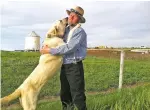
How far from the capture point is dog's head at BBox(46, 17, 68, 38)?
17.4 feet

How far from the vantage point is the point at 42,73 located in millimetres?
5242

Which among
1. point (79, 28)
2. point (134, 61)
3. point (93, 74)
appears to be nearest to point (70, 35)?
point (79, 28)

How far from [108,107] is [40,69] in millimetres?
1712

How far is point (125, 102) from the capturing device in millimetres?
6242

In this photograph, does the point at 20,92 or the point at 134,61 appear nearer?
the point at 20,92

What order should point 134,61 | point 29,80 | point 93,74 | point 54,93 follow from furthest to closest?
point 134,61 → point 93,74 → point 54,93 → point 29,80

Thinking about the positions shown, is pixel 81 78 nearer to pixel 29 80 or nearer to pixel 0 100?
pixel 29 80

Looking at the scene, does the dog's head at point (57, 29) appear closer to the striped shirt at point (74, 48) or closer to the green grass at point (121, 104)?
the striped shirt at point (74, 48)

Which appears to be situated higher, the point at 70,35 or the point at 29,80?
the point at 70,35

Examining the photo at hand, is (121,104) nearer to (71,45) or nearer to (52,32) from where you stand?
(71,45)

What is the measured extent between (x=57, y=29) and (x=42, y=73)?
1.98 feet

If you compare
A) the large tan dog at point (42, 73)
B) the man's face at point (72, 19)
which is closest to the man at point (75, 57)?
the man's face at point (72, 19)

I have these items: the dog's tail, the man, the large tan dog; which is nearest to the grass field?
the man

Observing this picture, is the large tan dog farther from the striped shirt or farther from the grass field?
the grass field
